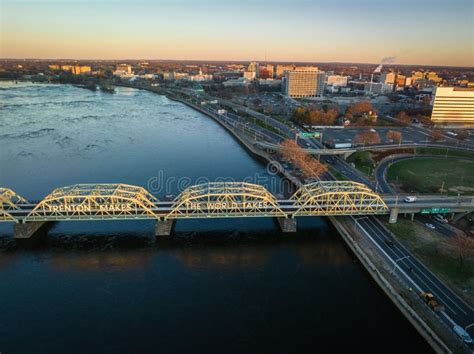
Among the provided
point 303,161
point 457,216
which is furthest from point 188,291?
point 303,161

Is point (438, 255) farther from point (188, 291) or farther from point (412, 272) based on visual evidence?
point (188, 291)

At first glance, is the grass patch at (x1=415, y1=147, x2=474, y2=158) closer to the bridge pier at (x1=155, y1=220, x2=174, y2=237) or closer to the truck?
the truck

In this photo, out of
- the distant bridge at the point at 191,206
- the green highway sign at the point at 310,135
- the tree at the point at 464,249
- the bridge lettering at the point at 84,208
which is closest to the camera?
the tree at the point at 464,249

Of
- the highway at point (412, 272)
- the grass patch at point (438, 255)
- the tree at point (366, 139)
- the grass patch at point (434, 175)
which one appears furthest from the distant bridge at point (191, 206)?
the tree at point (366, 139)

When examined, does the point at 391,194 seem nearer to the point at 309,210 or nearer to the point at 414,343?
the point at 309,210

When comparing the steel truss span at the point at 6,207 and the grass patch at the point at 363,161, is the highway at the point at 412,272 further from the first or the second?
the steel truss span at the point at 6,207

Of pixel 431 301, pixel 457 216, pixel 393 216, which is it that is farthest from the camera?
pixel 457 216

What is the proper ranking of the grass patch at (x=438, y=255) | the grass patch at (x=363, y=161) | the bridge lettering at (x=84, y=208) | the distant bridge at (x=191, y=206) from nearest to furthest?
the grass patch at (x=438, y=255)
the bridge lettering at (x=84, y=208)
the distant bridge at (x=191, y=206)
the grass patch at (x=363, y=161)
